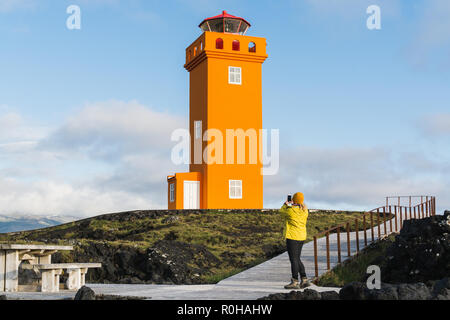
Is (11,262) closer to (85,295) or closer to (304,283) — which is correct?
(85,295)

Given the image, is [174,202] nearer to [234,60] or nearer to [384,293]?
[234,60]

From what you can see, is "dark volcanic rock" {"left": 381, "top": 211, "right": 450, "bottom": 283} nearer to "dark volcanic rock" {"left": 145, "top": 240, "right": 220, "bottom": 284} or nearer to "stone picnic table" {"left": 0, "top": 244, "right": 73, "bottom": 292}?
"dark volcanic rock" {"left": 145, "top": 240, "right": 220, "bottom": 284}

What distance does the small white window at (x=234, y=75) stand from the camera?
30.4 metres

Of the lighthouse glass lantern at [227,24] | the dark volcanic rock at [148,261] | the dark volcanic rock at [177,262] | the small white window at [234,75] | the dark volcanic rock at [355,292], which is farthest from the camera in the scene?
the lighthouse glass lantern at [227,24]

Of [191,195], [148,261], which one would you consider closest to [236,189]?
[191,195]

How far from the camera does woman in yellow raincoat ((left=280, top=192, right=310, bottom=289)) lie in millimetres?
10273

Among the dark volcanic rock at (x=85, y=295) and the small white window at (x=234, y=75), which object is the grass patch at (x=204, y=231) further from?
the dark volcanic rock at (x=85, y=295)

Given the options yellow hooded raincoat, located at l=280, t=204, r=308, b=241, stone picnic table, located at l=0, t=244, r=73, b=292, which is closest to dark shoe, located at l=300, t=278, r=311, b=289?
yellow hooded raincoat, located at l=280, t=204, r=308, b=241

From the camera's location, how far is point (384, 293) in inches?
280

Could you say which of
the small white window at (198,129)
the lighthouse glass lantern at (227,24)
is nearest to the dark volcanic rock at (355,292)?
the small white window at (198,129)

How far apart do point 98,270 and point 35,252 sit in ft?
17.7

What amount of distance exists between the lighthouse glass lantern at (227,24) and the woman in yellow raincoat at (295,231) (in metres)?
23.1

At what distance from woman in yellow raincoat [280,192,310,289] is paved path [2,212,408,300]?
419mm

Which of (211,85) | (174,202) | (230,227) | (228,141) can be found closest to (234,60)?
(211,85)
